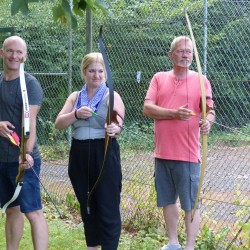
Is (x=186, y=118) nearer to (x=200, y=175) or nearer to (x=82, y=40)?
(x=200, y=175)

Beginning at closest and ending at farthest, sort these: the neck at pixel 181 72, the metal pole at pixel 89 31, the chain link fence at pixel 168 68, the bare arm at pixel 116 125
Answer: the bare arm at pixel 116 125, the neck at pixel 181 72, the chain link fence at pixel 168 68, the metal pole at pixel 89 31

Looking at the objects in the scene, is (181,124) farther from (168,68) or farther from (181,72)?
(168,68)

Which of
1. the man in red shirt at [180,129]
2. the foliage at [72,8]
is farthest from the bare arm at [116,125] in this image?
the foliage at [72,8]

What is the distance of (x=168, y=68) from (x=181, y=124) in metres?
1.09

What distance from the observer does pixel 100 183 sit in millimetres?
4230

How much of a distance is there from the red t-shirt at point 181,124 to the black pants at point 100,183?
367mm

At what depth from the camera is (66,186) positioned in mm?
6992

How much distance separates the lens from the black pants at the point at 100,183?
424 centimetres

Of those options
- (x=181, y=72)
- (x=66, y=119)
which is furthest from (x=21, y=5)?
(x=181, y=72)

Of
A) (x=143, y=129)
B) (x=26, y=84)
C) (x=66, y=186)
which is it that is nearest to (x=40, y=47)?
(x=66, y=186)

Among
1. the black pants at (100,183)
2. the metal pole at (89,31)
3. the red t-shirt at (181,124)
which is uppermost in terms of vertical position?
the metal pole at (89,31)

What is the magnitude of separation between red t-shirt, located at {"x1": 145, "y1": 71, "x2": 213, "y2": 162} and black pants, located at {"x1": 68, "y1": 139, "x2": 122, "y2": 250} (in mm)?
367

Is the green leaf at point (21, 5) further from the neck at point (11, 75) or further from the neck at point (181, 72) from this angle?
the neck at point (181, 72)

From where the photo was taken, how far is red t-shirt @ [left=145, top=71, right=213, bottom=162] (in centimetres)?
427
